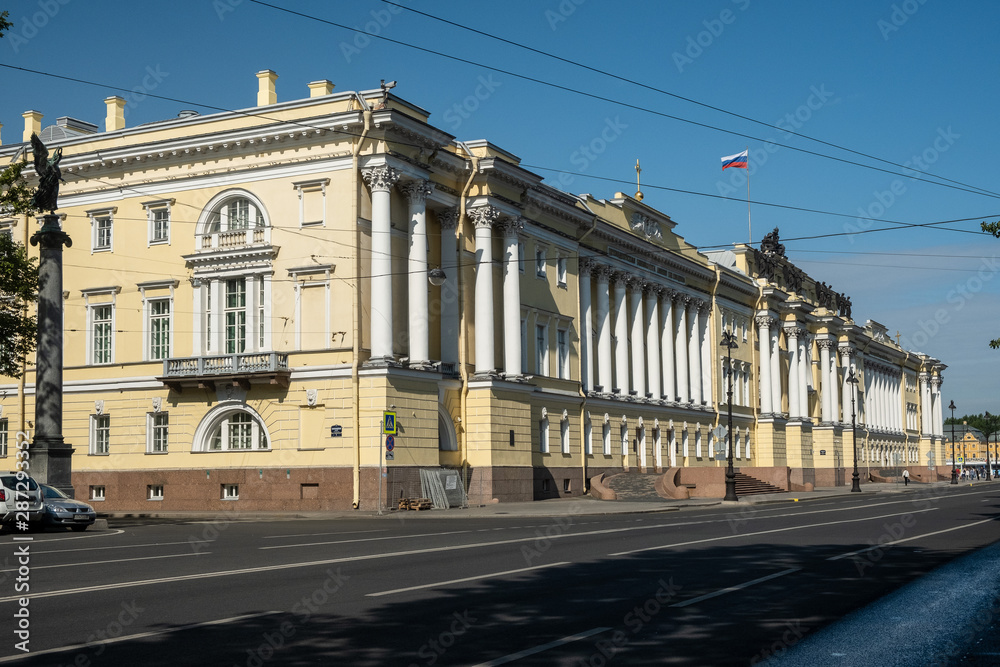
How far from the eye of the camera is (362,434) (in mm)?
39062

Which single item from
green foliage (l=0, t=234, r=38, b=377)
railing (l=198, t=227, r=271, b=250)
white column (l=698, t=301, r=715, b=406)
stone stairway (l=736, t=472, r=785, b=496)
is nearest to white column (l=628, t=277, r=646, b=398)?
stone stairway (l=736, t=472, r=785, b=496)

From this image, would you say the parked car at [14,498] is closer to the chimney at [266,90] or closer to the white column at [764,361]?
the chimney at [266,90]

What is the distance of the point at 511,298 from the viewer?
155 ft

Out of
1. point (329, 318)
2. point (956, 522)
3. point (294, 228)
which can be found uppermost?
point (294, 228)

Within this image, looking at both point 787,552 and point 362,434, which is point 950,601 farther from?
point 362,434

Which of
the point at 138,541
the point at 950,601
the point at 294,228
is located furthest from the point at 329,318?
the point at 950,601

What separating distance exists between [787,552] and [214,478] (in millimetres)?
27862

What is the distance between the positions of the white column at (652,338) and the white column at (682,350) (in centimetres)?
389

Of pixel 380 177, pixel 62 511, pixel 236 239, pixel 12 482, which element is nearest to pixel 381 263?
pixel 380 177

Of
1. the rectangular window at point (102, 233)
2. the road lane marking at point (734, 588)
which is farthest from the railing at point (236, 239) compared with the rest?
the road lane marking at point (734, 588)

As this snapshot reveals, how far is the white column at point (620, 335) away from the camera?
199ft

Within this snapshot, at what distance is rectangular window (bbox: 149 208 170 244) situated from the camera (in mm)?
43625

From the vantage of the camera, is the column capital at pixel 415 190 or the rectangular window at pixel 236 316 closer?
the column capital at pixel 415 190

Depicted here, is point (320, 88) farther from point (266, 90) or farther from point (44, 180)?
point (44, 180)
